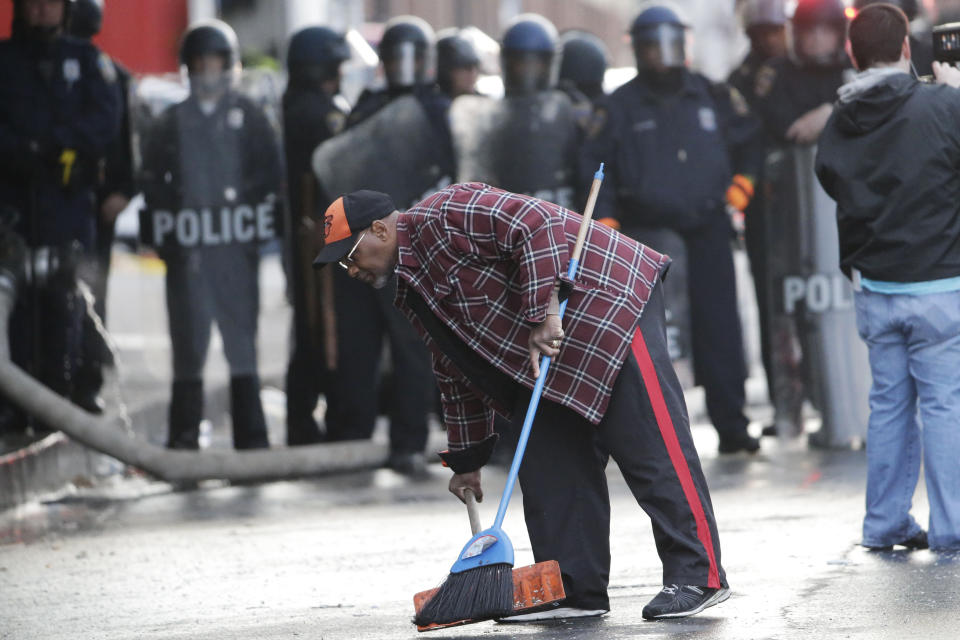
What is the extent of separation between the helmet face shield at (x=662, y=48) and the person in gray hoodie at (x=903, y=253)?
9.86 ft

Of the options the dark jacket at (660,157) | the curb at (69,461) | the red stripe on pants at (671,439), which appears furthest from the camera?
the dark jacket at (660,157)

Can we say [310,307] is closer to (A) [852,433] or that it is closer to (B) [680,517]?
(A) [852,433]

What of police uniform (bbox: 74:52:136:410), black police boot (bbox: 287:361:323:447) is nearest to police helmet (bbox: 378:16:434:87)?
police uniform (bbox: 74:52:136:410)

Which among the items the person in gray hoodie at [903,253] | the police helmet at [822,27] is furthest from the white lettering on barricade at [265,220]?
the person in gray hoodie at [903,253]

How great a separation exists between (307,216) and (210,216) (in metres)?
0.57

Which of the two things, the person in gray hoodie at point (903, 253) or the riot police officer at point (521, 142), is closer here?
the person in gray hoodie at point (903, 253)

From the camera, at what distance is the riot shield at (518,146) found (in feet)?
30.1

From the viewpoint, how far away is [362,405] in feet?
30.0

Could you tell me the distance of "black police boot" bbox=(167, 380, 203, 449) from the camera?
9102mm

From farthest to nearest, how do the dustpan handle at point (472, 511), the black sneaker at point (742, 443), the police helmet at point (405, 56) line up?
the police helmet at point (405, 56) < the black sneaker at point (742, 443) < the dustpan handle at point (472, 511)

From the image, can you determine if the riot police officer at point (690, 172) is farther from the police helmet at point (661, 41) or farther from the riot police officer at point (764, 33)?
the riot police officer at point (764, 33)

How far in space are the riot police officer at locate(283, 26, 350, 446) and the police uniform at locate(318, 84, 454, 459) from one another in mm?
321

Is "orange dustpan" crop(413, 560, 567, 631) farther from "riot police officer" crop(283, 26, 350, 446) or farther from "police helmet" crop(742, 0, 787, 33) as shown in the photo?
"police helmet" crop(742, 0, 787, 33)

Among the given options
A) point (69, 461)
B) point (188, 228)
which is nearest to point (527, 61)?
point (188, 228)
